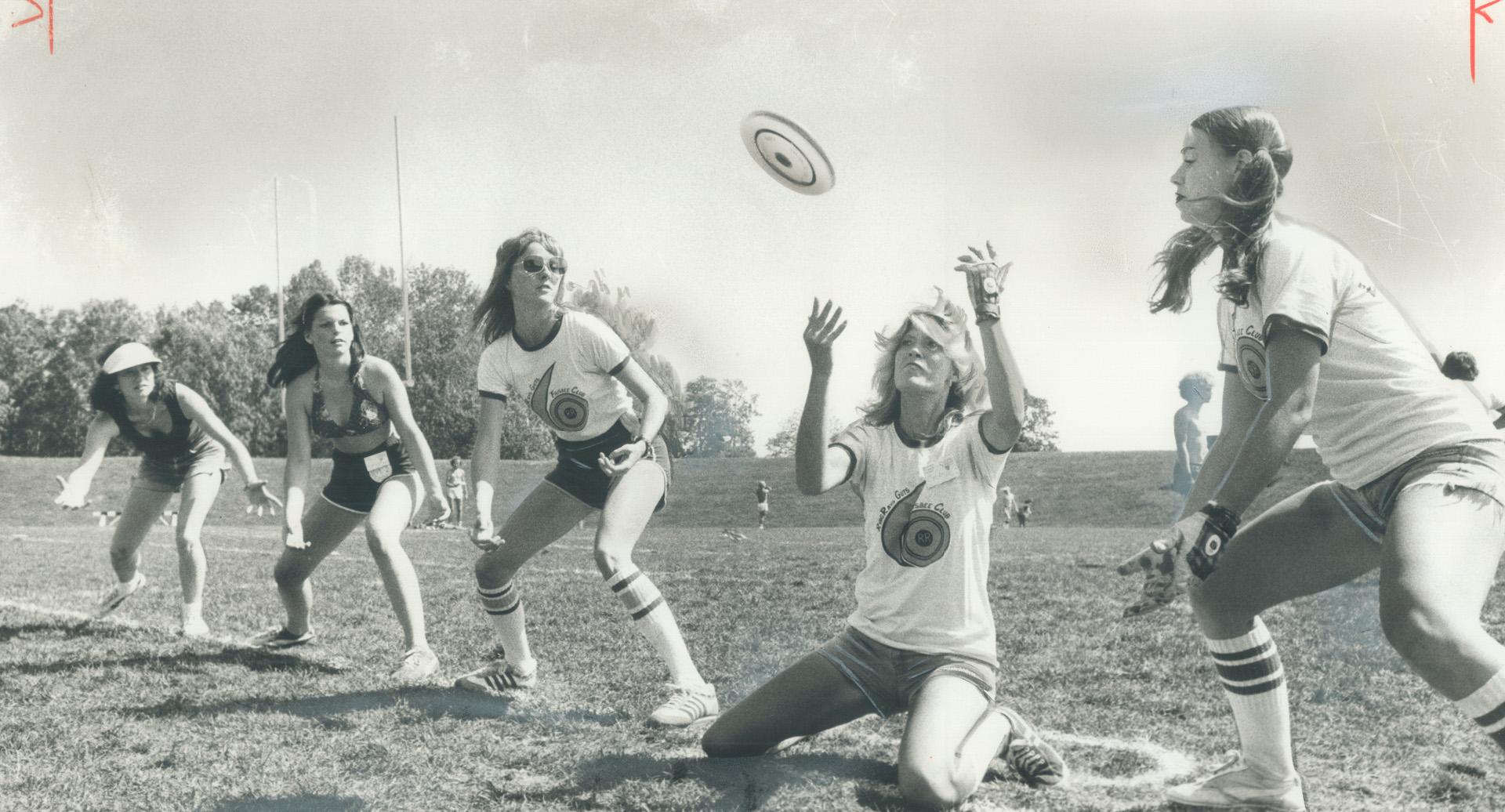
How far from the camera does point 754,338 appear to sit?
14.9 feet

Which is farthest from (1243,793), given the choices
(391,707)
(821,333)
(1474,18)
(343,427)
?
(343,427)

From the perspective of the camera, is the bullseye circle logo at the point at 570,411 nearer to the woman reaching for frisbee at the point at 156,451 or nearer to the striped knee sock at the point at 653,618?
the striped knee sock at the point at 653,618

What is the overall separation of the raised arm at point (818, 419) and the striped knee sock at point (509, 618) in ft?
6.19

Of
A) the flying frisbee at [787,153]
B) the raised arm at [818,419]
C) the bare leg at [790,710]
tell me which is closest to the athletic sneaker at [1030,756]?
the bare leg at [790,710]

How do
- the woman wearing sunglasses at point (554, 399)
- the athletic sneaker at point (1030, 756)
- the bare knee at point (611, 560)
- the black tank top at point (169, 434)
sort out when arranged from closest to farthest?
the athletic sneaker at point (1030, 756) → the bare knee at point (611, 560) → the woman wearing sunglasses at point (554, 399) → the black tank top at point (169, 434)

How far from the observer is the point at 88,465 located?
5.93m

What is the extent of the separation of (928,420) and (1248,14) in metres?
2.41

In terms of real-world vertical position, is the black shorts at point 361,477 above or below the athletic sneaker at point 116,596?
above

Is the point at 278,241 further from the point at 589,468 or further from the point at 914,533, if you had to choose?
the point at 914,533

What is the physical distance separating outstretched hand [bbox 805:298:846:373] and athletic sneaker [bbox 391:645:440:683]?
267cm

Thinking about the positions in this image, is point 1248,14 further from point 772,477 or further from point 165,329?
point 165,329

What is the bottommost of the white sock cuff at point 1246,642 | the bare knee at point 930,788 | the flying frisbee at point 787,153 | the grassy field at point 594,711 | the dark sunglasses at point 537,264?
the grassy field at point 594,711

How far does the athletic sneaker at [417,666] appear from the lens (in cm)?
462

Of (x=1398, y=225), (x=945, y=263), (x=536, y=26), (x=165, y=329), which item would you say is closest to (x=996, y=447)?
(x=945, y=263)
